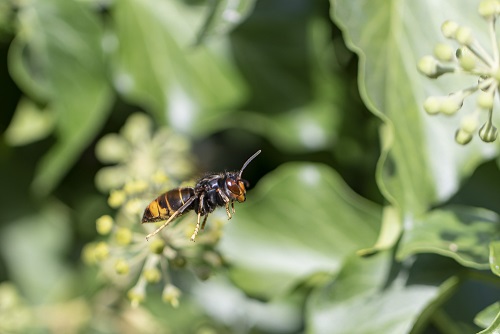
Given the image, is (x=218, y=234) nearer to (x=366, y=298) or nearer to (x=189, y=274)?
(x=366, y=298)

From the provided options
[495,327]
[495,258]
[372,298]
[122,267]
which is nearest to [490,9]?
[495,258]

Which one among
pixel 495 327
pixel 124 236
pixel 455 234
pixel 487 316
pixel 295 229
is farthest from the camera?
pixel 295 229

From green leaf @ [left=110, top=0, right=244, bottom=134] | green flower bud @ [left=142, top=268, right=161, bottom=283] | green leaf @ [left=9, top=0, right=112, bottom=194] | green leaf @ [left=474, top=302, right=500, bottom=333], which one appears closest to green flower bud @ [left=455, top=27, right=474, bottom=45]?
green leaf @ [left=474, top=302, right=500, bottom=333]

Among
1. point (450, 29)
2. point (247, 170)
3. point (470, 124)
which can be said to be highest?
point (450, 29)

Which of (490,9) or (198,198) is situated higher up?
(490,9)

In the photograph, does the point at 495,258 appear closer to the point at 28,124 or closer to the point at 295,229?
the point at 295,229

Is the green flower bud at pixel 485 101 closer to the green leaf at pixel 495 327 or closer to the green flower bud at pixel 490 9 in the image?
the green flower bud at pixel 490 9
